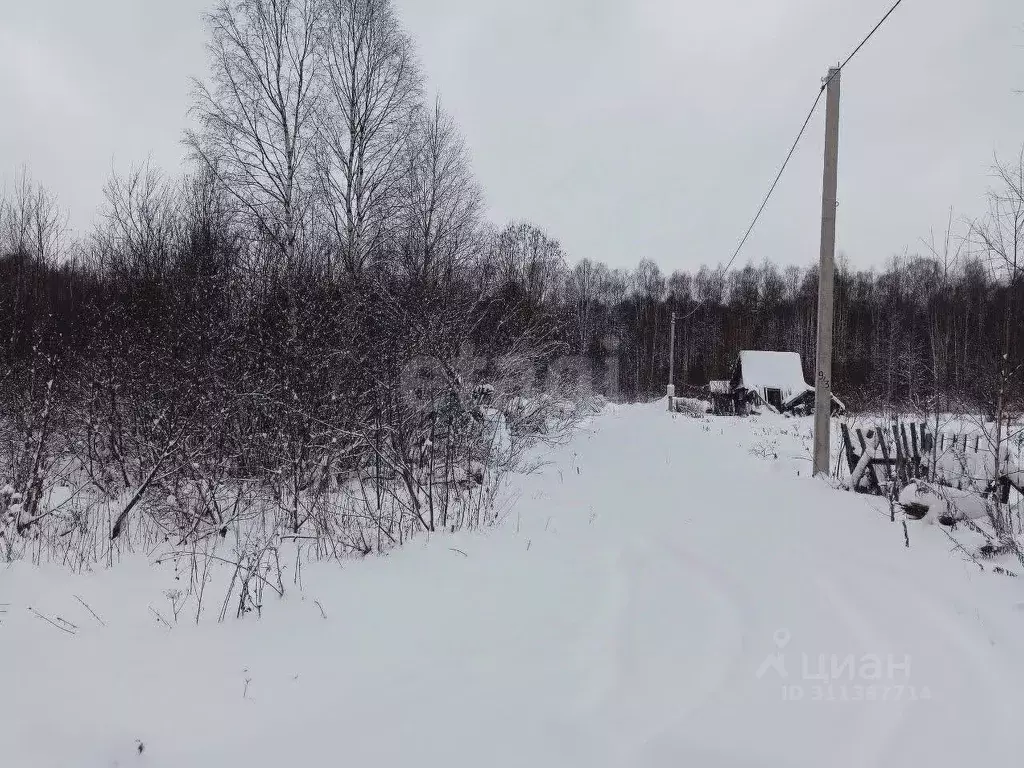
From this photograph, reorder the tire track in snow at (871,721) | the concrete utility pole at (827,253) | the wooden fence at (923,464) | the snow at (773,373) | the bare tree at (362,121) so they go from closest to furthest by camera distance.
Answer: the tire track in snow at (871,721)
the wooden fence at (923,464)
the concrete utility pole at (827,253)
the bare tree at (362,121)
the snow at (773,373)

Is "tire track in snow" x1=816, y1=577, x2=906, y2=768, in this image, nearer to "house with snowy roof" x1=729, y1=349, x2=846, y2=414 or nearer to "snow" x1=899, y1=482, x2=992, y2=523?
"snow" x1=899, y1=482, x2=992, y2=523

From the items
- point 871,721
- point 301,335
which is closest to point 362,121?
point 301,335

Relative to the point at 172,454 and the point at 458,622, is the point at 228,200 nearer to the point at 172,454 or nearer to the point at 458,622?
the point at 172,454

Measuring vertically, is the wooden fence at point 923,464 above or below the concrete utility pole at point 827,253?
below

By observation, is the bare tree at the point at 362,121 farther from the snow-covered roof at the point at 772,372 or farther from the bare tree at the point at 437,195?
the snow-covered roof at the point at 772,372

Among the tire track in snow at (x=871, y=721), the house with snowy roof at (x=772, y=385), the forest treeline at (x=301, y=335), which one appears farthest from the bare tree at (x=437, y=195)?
the house with snowy roof at (x=772, y=385)

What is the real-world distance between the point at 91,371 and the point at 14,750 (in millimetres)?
5555

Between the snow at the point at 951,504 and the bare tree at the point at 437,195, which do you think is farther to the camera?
the bare tree at the point at 437,195

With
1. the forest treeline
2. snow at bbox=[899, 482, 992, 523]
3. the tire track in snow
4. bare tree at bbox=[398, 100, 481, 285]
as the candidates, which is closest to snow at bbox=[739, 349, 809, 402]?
the forest treeline

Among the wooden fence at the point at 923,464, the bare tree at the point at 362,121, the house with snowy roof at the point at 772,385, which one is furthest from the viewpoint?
the house with snowy roof at the point at 772,385

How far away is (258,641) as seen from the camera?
275cm

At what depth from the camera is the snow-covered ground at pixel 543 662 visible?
198 cm

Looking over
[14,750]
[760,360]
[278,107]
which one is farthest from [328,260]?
[760,360]

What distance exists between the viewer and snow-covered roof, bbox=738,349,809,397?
2733cm
